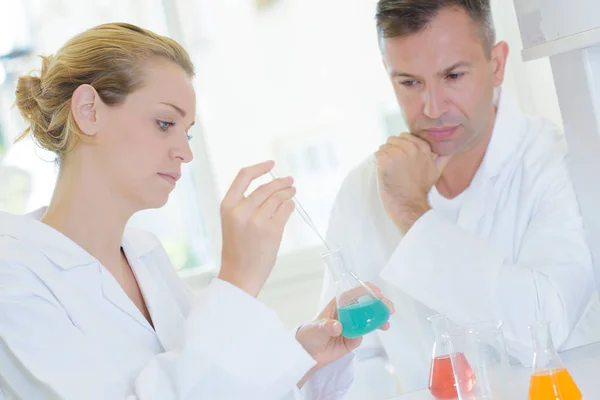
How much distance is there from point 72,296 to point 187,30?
0.95 meters

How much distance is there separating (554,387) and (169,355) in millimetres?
586

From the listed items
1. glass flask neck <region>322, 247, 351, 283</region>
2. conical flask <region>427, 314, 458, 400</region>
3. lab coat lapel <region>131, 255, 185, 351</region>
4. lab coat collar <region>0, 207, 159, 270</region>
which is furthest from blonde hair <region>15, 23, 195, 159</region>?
conical flask <region>427, 314, 458, 400</region>

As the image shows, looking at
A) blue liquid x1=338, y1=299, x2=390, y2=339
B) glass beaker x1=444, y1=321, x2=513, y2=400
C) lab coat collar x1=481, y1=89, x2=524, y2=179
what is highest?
lab coat collar x1=481, y1=89, x2=524, y2=179

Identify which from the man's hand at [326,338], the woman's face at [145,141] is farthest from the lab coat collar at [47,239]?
the man's hand at [326,338]

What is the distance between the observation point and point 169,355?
121 cm

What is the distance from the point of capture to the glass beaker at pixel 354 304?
1.27 meters

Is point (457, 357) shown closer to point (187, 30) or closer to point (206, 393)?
point (206, 393)

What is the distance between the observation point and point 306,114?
2.11m

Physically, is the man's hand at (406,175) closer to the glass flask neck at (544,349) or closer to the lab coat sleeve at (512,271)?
the lab coat sleeve at (512,271)

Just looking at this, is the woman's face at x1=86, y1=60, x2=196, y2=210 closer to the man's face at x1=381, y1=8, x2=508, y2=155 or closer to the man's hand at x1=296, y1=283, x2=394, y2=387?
the man's hand at x1=296, y1=283, x2=394, y2=387

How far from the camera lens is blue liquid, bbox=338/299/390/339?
127 centimetres

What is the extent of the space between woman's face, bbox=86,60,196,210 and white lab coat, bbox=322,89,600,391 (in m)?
0.52

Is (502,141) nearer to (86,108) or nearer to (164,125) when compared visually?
(164,125)

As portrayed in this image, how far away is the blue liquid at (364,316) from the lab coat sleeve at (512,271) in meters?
0.34
